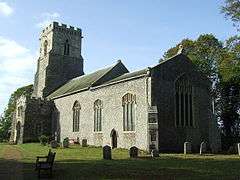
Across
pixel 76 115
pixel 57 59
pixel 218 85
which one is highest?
pixel 57 59

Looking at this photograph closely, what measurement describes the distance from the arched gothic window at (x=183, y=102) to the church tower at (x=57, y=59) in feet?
79.3

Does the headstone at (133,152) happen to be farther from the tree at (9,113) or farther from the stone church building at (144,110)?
the tree at (9,113)

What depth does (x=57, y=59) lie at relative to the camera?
1994 inches

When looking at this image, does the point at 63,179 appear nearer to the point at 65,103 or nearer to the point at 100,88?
the point at 100,88

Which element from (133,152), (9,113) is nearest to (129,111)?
(133,152)

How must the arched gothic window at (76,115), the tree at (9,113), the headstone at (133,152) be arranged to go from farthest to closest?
the tree at (9,113) < the arched gothic window at (76,115) < the headstone at (133,152)

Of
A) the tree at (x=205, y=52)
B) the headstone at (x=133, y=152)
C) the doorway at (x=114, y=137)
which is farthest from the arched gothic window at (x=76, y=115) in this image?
the headstone at (x=133, y=152)

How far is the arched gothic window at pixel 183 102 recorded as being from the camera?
96.2 ft

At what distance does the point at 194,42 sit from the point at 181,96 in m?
13.9

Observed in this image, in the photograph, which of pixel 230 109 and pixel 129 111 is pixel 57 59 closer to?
pixel 129 111

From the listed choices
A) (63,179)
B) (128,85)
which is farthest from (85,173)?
(128,85)

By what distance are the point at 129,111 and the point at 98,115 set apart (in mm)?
5184

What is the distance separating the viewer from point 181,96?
2998cm

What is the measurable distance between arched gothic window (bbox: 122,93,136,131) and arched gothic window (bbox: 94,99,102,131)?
414cm
